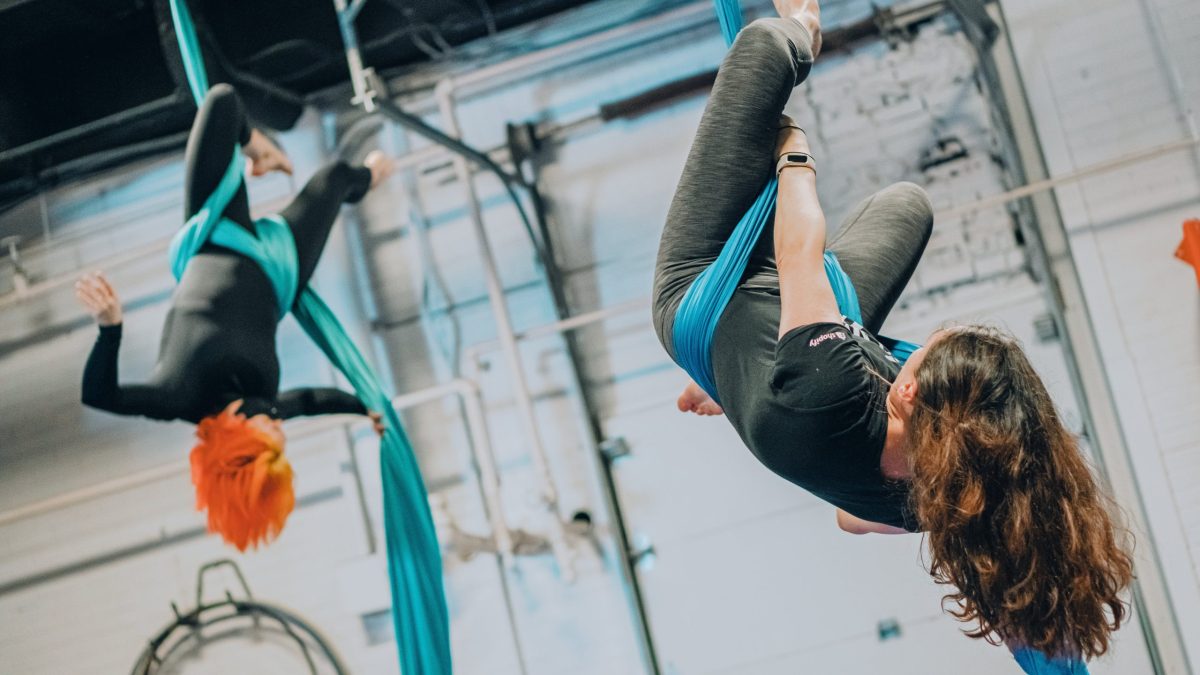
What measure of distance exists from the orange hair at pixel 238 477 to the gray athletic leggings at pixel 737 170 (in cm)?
127

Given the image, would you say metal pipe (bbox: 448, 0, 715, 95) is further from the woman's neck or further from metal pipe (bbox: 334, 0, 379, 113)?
the woman's neck

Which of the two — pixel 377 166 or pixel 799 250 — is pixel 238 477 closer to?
pixel 377 166

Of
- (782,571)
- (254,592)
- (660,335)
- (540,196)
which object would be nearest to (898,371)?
(660,335)

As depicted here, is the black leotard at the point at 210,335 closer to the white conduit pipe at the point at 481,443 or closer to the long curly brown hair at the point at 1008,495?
the white conduit pipe at the point at 481,443

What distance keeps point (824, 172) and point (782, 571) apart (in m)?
1.38

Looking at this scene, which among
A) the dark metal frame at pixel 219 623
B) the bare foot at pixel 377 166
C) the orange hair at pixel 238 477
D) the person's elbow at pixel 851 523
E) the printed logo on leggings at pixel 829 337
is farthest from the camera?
the dark metal frame at pixel 219 623

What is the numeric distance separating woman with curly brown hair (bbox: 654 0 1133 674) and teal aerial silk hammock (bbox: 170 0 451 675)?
1.47 m

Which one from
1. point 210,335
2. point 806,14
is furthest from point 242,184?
point 806,14

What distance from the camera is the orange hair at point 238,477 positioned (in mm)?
2562

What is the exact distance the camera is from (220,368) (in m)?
2.68

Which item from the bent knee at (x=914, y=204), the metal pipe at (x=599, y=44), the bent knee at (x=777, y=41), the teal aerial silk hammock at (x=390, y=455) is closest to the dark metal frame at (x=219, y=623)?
the teal aerial silk hammock at (x=390, y=455)

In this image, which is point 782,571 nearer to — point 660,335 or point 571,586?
point 571,586

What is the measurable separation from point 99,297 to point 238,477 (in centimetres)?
54

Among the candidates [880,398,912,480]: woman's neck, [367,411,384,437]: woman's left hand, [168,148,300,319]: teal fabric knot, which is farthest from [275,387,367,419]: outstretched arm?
[880,398,912,480]: woman's neck
